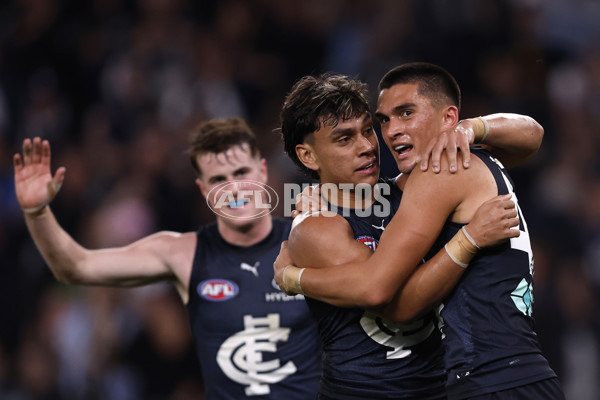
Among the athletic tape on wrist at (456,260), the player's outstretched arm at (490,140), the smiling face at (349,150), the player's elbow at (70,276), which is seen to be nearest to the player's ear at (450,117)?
the player's outstretched arm at (490,140)

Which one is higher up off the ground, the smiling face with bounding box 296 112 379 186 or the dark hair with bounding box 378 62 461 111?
the dark hair with bounding box 378 62 461 111

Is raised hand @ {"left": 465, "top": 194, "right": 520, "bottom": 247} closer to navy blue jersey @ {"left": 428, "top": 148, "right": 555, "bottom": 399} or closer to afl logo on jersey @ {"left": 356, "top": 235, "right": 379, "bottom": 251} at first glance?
navy blue jersey @ {"left": 428, "top": 148, "right": 555, "bottom": 399}

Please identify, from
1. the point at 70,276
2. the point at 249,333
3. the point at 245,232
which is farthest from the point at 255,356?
the point at 70,276

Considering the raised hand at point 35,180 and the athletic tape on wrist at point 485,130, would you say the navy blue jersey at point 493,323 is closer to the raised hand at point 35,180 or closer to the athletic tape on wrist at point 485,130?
the athletic tape on wrist at point 485,130

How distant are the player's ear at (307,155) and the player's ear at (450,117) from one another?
60 centimetres

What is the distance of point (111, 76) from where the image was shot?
9.29m

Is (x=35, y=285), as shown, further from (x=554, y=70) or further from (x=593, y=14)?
(x=593, y=14)

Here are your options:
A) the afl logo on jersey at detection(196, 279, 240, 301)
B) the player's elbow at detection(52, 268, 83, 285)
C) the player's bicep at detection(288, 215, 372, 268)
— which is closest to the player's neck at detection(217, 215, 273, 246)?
the afl logo on jersey at detection(196, 279, 240, 301)

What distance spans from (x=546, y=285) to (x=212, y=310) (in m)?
3.37

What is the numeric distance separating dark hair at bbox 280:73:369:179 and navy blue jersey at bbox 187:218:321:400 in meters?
1.11

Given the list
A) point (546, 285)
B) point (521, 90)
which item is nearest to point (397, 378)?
point (546, 285)

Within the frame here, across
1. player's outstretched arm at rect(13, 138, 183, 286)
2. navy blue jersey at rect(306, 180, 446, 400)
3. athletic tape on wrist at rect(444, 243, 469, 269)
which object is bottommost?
navy blue jersey at rect(306, 180, 446, 400)

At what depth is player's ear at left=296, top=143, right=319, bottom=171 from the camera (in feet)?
12.1

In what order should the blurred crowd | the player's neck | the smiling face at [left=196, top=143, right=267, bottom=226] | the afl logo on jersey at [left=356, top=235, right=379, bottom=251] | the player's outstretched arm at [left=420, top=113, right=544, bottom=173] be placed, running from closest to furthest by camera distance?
the player's outstretched arm at [left=420, top=113, right=544, bottom=173] → the afl logo on jersey at [left=356, top=235, right=379, bottom=251] → the smiling face at [left=196, top=143, right=267, bottom=226] → the player's neck → the blurred crowd
